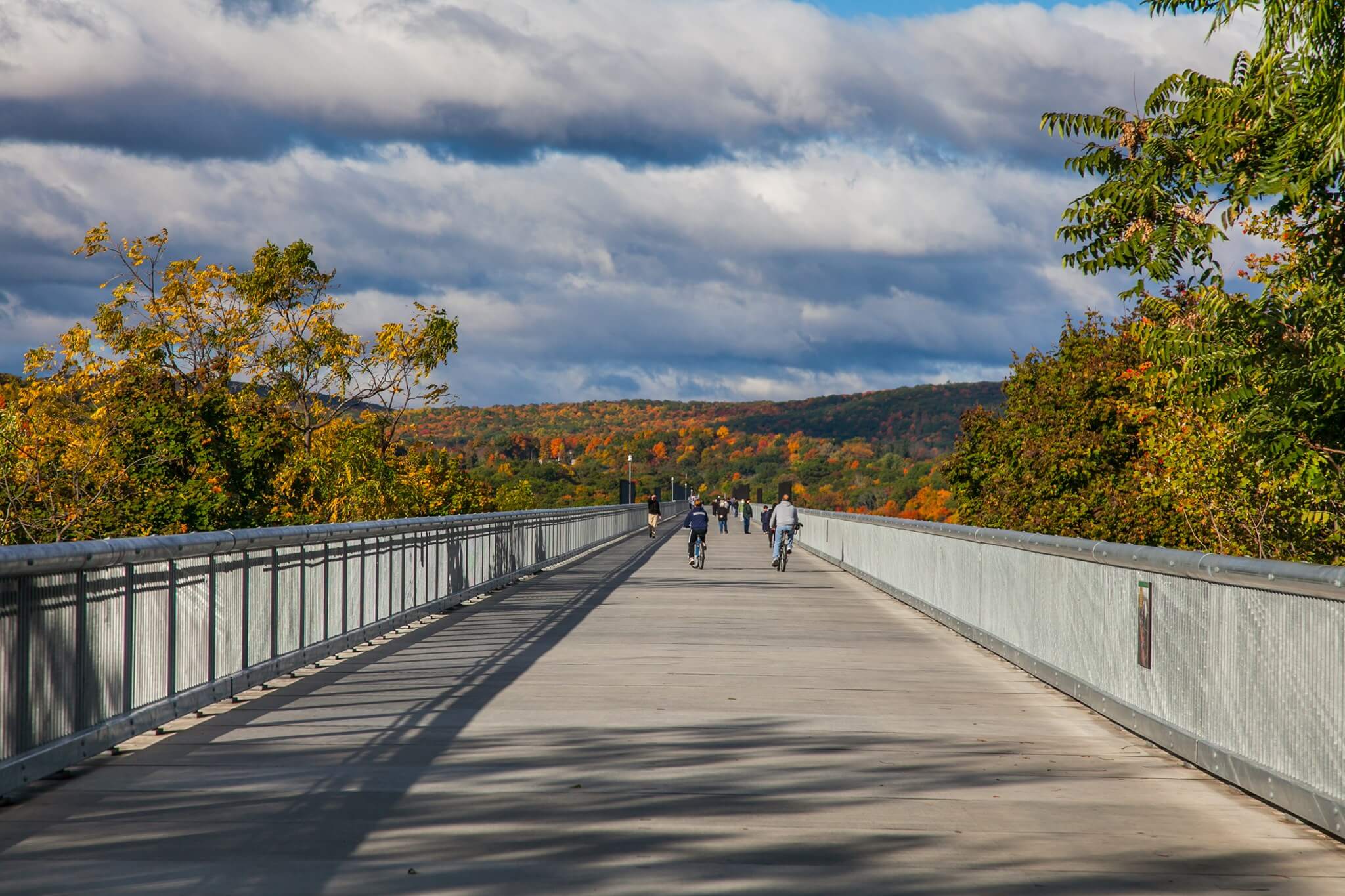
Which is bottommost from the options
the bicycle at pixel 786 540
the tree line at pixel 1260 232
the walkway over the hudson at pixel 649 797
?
the walkway over the hudson at pixel 649 797

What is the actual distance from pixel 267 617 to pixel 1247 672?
7919mm

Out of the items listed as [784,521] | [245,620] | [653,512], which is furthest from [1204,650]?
[653,512]

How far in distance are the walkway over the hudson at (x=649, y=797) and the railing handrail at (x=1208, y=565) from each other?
1.19m

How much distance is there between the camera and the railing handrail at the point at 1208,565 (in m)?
7.42

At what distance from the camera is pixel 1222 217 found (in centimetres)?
1516

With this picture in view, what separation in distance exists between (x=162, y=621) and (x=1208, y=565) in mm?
6663

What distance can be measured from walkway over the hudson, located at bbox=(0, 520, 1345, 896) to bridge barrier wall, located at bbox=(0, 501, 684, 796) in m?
0.26

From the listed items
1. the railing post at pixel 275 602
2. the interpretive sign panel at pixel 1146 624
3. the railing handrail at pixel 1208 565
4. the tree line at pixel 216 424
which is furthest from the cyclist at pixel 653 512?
the interpretive sign panel at pixel 1146 624

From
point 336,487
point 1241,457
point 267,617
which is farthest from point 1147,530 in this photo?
point 267,617

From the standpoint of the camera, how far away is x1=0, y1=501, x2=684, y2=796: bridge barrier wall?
8102mm

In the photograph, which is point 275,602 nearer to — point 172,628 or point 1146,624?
point 172,628

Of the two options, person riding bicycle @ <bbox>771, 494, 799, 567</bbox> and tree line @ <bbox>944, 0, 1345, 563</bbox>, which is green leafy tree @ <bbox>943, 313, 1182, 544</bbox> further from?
tree line @ <bbox>944, 0, 1345, 563</bbox>

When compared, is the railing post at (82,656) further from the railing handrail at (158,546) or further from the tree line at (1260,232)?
the tree line at (1260,232)

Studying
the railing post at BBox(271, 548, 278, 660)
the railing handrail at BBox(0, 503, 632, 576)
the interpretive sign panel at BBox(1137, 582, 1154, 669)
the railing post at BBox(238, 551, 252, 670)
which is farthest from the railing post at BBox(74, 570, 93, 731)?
the interpretive sign panel at BBox(1137, 582, 1154, 669)
